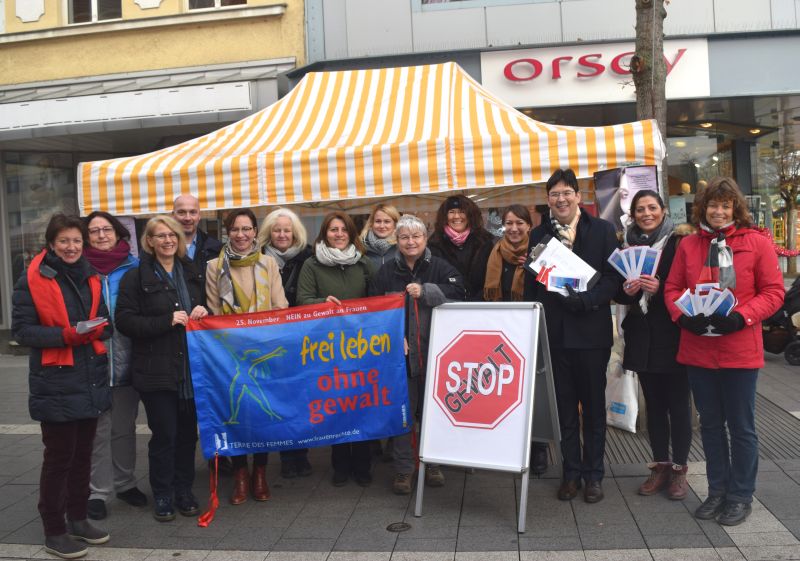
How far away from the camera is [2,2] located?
11.7 meters

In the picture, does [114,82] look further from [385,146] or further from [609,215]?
[609,215]

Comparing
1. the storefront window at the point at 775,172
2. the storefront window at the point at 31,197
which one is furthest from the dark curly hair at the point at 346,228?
the storefront window at the point at 31,197

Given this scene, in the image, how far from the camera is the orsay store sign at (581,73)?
9688mm

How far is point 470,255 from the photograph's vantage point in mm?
5426

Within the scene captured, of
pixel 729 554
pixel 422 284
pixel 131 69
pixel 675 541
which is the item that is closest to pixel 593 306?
pixel 422 284

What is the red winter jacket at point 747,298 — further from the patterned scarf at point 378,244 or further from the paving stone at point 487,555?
the patterned scarf at point 378,244

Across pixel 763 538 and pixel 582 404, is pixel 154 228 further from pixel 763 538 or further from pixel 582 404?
pixel 763 538

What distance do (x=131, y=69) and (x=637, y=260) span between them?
946cm

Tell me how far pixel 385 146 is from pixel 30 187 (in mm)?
9297

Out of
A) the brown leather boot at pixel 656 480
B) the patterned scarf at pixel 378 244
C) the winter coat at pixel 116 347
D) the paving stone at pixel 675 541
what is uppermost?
the patterned scarf at pixel 378 244

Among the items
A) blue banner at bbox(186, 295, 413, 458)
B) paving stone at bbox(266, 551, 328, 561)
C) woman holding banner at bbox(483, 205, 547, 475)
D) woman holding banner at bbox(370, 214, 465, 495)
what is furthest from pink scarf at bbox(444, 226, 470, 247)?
paving stone at bbox(266, 551, 328, 561)

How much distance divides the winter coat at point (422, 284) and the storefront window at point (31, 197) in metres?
9.78

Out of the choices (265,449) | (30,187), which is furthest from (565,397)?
(30,187)

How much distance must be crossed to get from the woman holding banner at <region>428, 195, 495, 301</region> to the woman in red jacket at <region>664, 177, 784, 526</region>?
1526mm
